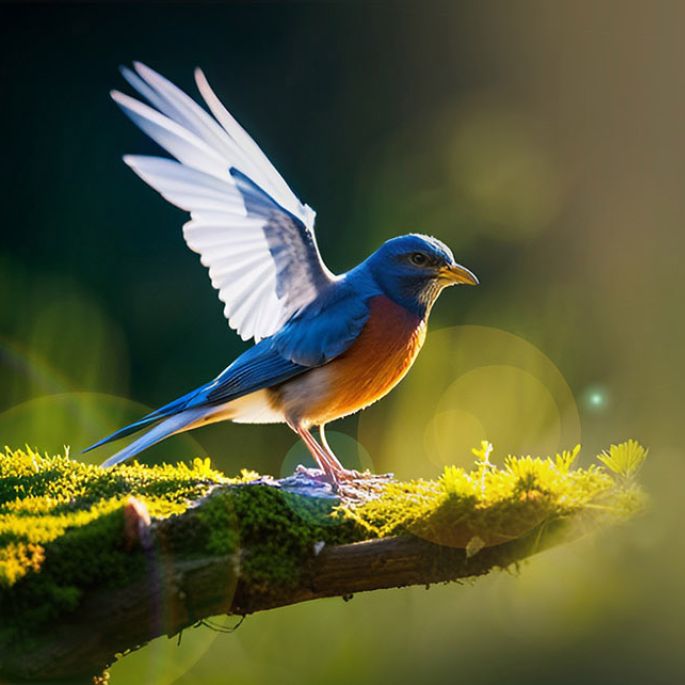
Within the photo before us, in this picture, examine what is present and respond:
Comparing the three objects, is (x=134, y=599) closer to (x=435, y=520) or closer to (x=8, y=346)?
(x=435, y=520)

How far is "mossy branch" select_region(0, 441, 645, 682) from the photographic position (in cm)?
219

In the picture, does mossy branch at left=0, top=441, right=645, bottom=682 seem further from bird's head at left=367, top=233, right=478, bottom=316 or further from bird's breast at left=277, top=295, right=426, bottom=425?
bird's head at left=367, top=233, right=478, bottom=316

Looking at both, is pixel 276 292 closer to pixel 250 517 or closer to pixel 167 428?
pixel 167 428

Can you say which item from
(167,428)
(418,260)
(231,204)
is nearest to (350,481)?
(167,428)

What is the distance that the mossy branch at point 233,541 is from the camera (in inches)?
86.2

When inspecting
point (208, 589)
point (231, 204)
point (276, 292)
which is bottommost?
point (208, 589)

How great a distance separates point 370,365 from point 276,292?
535mm

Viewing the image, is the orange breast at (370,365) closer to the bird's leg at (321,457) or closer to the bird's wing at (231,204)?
the bird's leg at (321,457)

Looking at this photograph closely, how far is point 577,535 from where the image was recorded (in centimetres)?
262

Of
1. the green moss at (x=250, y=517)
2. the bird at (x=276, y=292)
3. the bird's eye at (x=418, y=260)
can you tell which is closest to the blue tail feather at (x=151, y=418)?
the bird at (x=276, y=292)

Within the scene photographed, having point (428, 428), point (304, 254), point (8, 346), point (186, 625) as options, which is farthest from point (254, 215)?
point (8, 346)

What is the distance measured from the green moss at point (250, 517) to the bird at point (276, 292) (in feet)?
1.49

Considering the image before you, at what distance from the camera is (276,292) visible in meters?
3.75

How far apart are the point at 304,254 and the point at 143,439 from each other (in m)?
1.00
